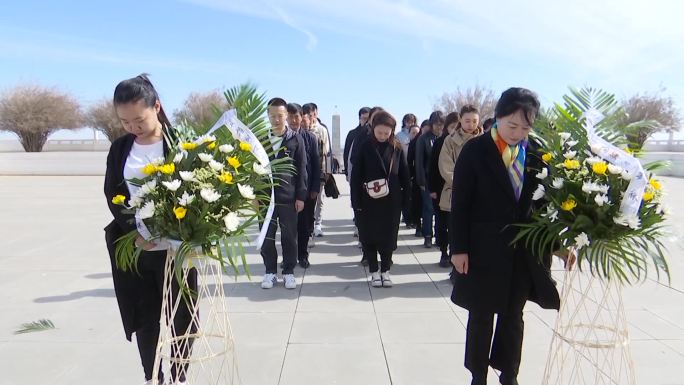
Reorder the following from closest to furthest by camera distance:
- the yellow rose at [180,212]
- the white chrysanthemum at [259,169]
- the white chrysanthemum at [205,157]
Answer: the yellow rose at [180,212] → the white chrysanthemum at [205,157] → the white chrysanthemum at [259,169]

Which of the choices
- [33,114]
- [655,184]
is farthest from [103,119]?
[655,184]

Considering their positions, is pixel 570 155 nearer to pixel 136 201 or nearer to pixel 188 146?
pixel 188 146

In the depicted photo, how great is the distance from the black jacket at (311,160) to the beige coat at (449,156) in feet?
4.22

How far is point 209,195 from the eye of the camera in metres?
1.93

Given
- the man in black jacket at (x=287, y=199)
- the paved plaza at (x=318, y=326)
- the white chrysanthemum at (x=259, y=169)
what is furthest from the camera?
the man in black jacket at (x=287, y=199)

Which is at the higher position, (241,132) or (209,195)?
(241,132)

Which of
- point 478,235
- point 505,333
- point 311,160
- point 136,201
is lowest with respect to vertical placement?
point 505,333

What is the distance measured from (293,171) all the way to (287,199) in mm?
265

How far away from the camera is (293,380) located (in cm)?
295

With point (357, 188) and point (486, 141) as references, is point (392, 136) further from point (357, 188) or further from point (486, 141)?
point (486, 141)

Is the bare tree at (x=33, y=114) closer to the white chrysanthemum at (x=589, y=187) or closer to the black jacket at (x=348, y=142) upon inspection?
the black jacket at (x=348, y=142)

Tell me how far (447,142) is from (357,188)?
1.07 meters

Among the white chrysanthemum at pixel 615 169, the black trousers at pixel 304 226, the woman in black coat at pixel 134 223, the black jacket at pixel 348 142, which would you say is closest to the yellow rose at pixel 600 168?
the white chrysanthemum at pixel 615 169

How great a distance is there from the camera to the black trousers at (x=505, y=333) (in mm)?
2564
